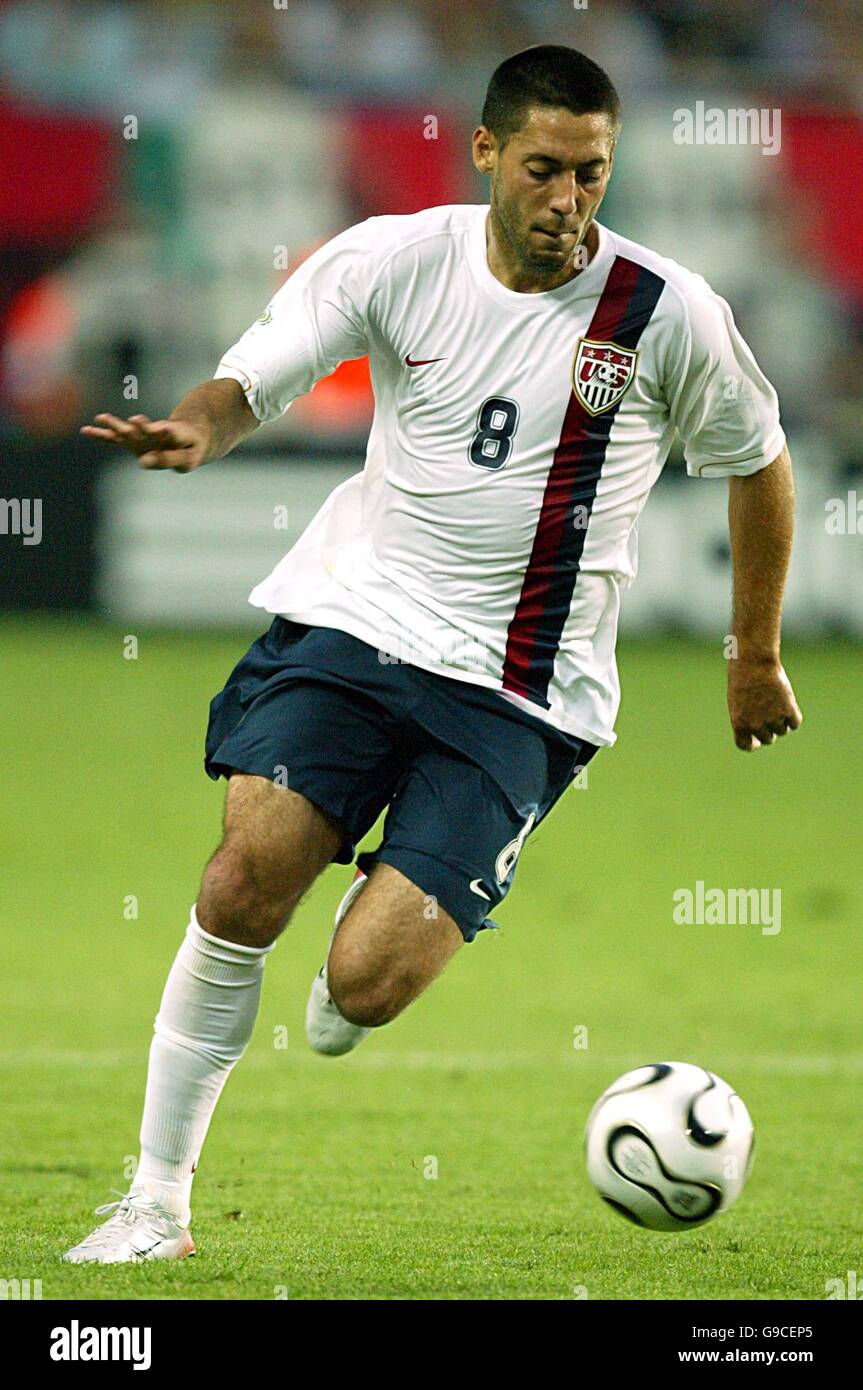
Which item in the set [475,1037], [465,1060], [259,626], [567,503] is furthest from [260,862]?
[259,626]

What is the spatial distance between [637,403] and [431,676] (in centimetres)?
74

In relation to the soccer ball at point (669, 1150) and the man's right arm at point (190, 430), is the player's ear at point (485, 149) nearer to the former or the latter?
the man's right arm at point (190, 430)

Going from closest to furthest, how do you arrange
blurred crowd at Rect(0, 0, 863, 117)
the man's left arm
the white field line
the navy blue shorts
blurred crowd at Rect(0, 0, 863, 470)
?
the navy blue shorts → the man's left arm → the white field line → blurred crowd at Rect(0, 0, 863, 470) → blurred crowd at Rect(0, 0, 863, 117)

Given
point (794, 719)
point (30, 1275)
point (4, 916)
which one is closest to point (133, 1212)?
point (30, 1275)

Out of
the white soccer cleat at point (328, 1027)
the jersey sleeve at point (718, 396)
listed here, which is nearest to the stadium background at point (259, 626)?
the white soccer cleat at point (328, 1027)

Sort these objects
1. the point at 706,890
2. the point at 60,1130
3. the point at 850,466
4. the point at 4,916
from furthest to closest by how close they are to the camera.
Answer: the point at 850,466
the point at 706,890
the point at 4,916
the point at 60,1130

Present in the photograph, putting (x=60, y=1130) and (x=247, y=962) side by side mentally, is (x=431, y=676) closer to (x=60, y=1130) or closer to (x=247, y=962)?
(x=247, y=962)

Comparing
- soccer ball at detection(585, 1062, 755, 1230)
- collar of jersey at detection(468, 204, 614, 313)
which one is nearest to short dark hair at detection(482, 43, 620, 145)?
collar of jersey at detection(468, 204, 614, 313)

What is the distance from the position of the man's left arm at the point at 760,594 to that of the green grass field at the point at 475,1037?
1.19 metres

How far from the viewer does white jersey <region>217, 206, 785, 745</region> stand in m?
4.48

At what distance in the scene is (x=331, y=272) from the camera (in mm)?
4508

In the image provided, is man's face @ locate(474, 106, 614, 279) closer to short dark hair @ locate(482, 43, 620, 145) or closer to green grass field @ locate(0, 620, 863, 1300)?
short dark hair @ locate(482, 43, 620, 145)

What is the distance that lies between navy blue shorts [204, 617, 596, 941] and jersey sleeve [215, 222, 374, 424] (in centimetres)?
53

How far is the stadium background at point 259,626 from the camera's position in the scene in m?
5.12
